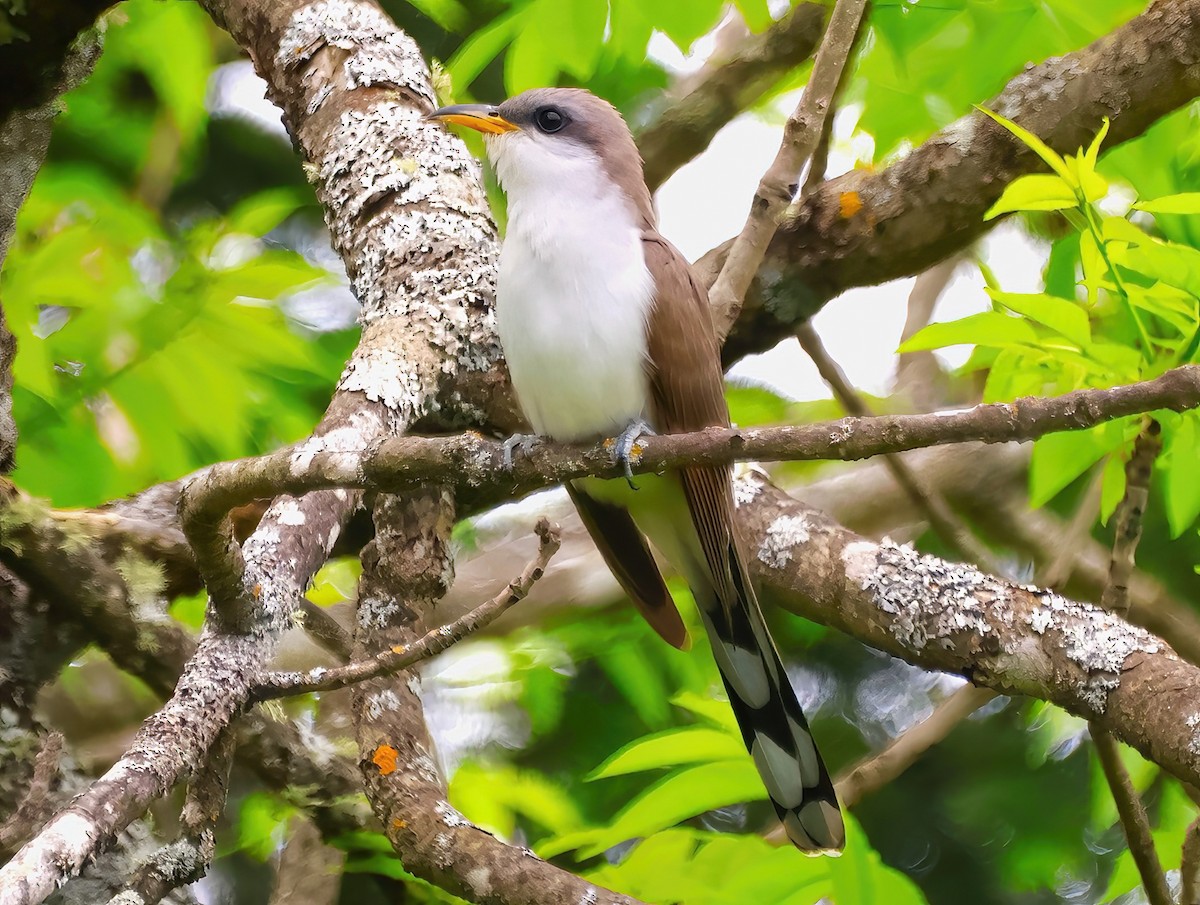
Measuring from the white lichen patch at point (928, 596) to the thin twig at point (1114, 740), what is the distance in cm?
26

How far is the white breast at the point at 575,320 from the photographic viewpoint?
2064 mm

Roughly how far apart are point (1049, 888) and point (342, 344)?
2.74m

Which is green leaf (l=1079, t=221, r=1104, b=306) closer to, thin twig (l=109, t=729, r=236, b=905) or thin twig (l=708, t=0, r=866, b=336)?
thin twig (l=708, t=0, r=866, b=336)

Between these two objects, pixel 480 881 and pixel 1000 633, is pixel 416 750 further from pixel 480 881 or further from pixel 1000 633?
pixel 1000 633

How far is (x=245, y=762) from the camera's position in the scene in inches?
96.3

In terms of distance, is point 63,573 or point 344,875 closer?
point 63,573

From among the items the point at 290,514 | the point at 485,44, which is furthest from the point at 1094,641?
the point at 485,44

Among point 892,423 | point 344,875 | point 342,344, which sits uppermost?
point 342,344

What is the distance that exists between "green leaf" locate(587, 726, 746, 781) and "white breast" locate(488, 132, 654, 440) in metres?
0.59

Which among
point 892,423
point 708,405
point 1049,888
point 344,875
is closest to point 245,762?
point 344,875

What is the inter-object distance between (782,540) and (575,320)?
24.9 inches

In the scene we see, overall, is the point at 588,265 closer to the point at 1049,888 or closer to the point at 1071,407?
the point at 1071,407

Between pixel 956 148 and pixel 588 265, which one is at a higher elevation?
pixel 956 148

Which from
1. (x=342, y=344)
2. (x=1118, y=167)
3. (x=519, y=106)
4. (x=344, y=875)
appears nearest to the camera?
(x=1118, y=167)
